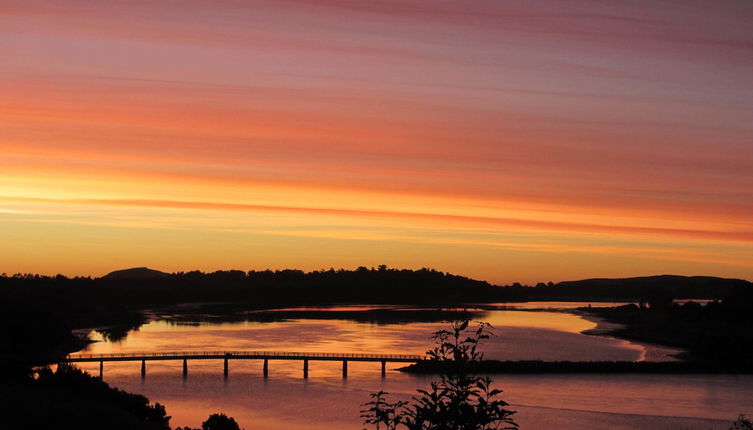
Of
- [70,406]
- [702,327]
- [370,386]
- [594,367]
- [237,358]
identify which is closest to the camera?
[70,406]

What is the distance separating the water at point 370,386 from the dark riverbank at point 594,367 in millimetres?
2195

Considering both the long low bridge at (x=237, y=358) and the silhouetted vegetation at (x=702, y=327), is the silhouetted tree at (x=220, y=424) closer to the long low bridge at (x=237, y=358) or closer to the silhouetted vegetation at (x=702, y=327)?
the long low bridge at (x=237, y=358)

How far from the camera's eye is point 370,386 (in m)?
71.9

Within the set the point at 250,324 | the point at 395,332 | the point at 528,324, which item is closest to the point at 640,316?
the point at 528,324

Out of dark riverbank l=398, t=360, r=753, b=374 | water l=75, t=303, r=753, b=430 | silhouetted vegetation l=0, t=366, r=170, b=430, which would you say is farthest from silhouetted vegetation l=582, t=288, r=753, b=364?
silhouetted vegetation l=0, t=366, r=170, b=430

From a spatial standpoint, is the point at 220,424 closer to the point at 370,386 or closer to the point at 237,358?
the point at 370,386

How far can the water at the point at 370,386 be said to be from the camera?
5697cm

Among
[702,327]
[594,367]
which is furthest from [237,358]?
[702,327]

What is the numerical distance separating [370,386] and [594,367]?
23.3 m

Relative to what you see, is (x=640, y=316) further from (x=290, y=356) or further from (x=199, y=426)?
(x=199, y=426)

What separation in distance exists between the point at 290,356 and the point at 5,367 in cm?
2791

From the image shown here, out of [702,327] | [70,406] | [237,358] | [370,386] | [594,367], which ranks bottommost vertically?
[370,386]

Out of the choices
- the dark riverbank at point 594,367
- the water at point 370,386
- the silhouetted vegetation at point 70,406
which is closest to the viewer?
the silhouetted vegetation at point 70,406

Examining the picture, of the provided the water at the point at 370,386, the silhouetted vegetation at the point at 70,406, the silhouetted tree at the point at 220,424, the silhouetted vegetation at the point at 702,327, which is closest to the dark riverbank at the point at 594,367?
the water at the point at 370,386
